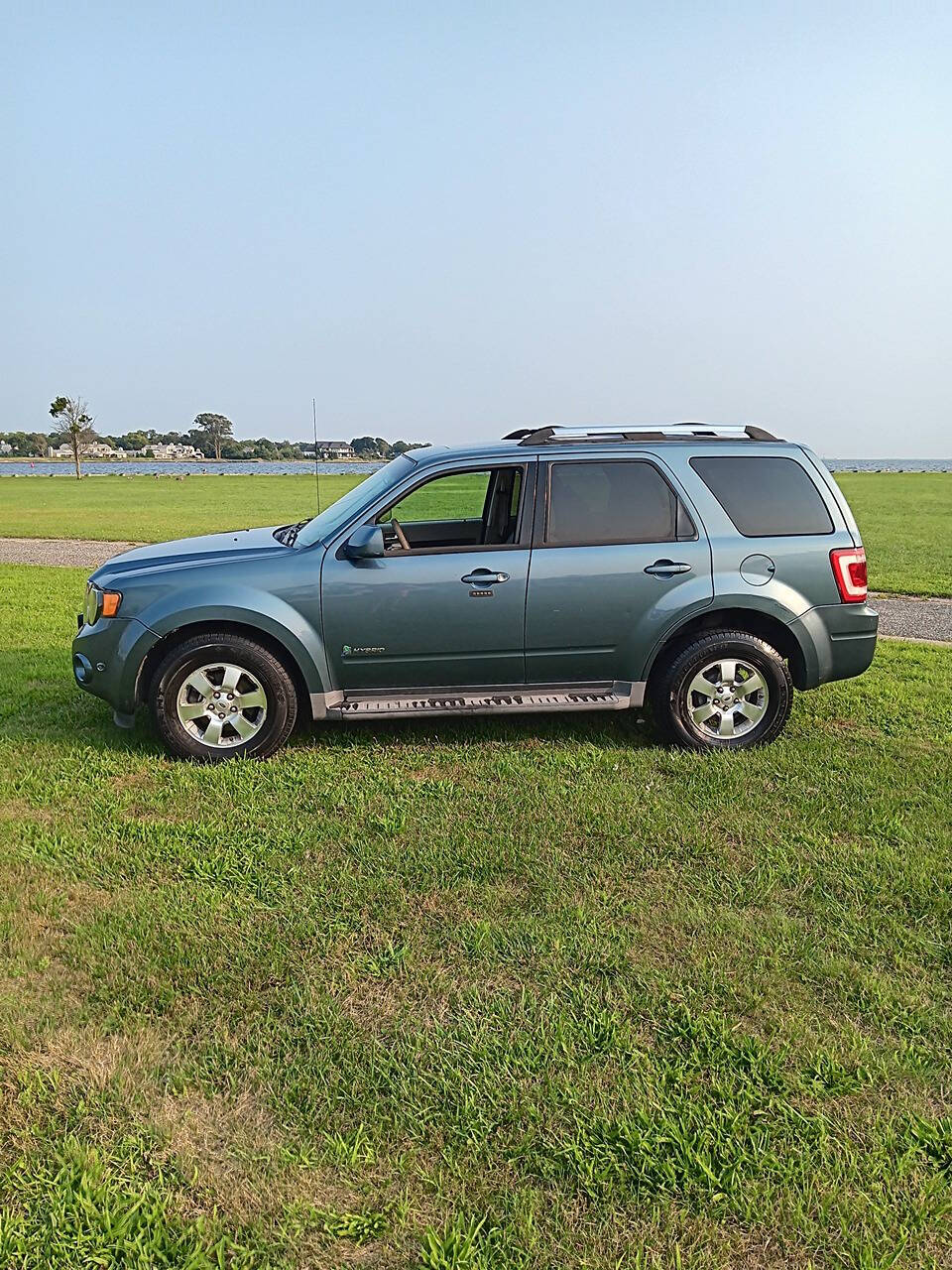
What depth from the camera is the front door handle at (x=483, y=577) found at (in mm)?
5562

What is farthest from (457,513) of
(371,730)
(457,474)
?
(371,730)

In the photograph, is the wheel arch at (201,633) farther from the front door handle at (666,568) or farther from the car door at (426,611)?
the front door handle at (666,568)

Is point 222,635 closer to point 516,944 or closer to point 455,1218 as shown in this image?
point 516,944

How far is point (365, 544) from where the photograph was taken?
17.9 feet

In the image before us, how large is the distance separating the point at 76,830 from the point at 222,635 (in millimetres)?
1394

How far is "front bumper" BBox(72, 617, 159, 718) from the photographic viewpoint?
5.46 meters

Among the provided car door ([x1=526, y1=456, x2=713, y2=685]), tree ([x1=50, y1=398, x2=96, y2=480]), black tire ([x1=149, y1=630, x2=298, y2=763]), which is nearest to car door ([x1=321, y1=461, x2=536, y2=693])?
car door ([x1=526, y1=456, x2=713, y2=685])

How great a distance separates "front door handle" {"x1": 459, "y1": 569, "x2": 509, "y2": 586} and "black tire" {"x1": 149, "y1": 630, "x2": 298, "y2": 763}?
1.21 metres

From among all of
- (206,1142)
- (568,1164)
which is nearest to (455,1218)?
(568,1164)

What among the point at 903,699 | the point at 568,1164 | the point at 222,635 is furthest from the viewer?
the point at 903,699

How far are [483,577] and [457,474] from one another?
79cm

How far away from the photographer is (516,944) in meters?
3.55

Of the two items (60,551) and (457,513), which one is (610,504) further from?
(60,551)

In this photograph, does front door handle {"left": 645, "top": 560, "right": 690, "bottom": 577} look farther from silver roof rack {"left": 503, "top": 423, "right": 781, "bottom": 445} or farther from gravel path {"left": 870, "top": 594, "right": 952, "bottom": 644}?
gravel path {"left": 870, "top": 594, "right": 952, "bottom": 644}
